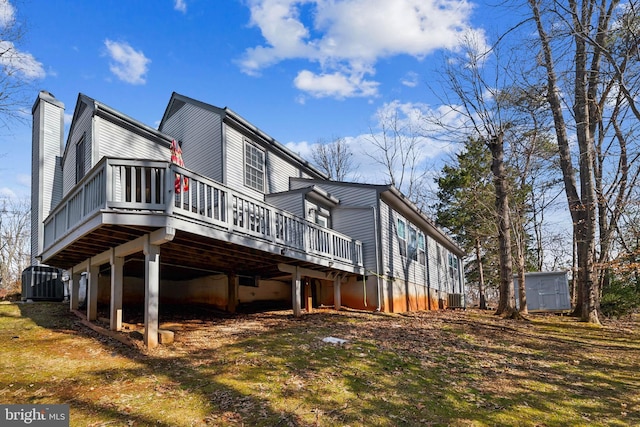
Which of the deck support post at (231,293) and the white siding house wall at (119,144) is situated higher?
the white siding house wall at (119,144)

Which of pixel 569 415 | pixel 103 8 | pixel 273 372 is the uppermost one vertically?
pixel 103 8

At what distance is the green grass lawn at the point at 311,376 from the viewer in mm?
5332

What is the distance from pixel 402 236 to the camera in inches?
725

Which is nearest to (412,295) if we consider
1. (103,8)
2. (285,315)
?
(285,315)

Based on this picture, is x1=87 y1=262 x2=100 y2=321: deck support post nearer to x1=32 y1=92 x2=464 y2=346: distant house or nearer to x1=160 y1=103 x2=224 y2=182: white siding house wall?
x1=32 y1=92 x2=464 y2=346: distant house

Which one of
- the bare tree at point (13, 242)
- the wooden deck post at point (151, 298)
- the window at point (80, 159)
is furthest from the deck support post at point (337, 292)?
the bare tree at point (13, 242)

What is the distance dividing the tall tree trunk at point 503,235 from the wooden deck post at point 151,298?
12074mm

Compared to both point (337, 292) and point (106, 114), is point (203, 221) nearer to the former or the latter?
point (106, 114)

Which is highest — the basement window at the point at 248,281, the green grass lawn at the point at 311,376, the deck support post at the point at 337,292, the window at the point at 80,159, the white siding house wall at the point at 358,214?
the window at the point at 80,159

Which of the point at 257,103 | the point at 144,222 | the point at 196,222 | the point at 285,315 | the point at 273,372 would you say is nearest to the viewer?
the point at 273,372

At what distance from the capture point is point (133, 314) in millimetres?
11172

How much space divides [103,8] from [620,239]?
61.6 ft

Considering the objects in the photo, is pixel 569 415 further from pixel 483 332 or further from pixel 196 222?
pixel 196 222

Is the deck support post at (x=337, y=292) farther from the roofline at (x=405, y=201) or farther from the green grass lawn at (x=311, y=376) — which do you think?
the roofline at (x=405, y=201)
